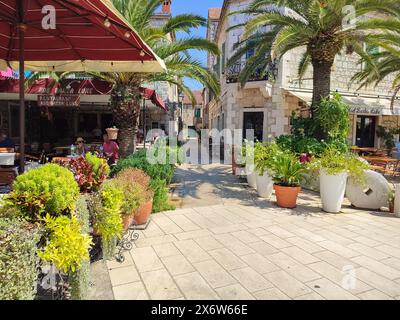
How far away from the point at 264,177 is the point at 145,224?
3460 mm

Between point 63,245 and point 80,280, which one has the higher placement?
point 63,245

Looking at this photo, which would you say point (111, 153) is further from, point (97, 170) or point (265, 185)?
point (97, 170)

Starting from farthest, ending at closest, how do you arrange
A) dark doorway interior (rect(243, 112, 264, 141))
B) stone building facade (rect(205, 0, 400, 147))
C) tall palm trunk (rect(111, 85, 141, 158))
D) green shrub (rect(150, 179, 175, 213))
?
1. dark doorway interior (rect(243, 112, 264, 141))
2. stone building facade (rect(205, 0, 400, 147))
3. tall palm trunk (rect(111, 85, 141, 158))
4. green shrub (rect(150, 179, 175, 213))

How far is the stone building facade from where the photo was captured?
14109 mm

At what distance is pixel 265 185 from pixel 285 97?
8283 millimetres

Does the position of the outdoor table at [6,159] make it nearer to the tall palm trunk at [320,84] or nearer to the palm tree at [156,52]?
the palm tree at [156,52]

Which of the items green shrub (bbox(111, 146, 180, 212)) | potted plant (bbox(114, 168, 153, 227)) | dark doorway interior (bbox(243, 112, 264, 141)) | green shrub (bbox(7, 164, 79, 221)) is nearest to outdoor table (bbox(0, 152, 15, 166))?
green shrub (bbox(111, 146, 180, 212))

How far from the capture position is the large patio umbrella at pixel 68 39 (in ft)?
11.9

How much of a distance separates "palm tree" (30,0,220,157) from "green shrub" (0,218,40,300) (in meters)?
6.15

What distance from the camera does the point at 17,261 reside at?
204 cm

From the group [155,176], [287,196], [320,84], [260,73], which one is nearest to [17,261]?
[155,176]

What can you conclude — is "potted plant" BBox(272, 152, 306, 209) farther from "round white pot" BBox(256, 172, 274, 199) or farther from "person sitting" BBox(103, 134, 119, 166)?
"person sitting" BBox(103, 134, 119, 166)
